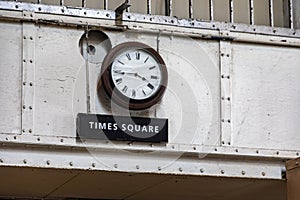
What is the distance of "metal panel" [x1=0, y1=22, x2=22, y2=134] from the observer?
3.50 meters

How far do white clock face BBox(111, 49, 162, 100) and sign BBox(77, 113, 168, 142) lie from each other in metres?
0.13

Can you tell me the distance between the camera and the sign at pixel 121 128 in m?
3.56

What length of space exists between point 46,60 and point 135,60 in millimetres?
457

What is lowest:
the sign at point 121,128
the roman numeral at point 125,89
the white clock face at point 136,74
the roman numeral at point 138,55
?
the sign at point 121,128

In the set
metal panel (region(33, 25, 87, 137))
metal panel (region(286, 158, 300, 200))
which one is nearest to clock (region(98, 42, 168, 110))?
metal panel (region(33, 25, 87, 137))

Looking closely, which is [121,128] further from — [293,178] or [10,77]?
[293,178]

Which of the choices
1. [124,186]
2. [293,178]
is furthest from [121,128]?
[293,178]

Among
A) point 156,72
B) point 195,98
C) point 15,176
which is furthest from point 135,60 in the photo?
point 15,176

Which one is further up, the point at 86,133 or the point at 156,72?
the point at 156,72

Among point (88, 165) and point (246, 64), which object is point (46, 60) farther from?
point (246, 64)

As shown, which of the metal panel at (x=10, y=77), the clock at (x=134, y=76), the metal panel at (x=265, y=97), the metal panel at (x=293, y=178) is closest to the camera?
the metal panel at (x=10, y=77)

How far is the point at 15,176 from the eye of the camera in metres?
3.84

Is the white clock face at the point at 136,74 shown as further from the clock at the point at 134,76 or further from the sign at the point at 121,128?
the sign at the point at 121,128

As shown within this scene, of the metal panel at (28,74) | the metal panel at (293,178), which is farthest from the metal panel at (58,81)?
the metal panel at (293,178)
